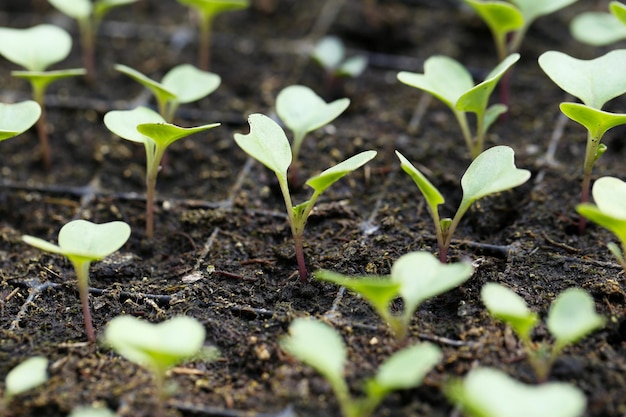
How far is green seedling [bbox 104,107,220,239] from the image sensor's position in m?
1.46

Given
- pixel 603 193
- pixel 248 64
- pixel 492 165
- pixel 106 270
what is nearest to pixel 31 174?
pixel 106 270

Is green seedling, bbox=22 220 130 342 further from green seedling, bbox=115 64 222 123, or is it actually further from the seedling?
green seedling, bbox=115 64 222 123

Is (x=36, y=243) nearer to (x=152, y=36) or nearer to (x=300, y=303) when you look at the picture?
(x=300, y=303)

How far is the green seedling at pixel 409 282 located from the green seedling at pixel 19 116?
2.36 feet

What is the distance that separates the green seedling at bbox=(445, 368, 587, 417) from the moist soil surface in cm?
21

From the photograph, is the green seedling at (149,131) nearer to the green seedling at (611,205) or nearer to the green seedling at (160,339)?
the green seedling at (160,339)

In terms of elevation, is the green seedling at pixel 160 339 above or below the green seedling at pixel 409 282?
below

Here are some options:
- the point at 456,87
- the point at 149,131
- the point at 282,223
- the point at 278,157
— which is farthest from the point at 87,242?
the point at 456,87

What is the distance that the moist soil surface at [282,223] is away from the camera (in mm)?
1278

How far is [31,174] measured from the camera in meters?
1.94

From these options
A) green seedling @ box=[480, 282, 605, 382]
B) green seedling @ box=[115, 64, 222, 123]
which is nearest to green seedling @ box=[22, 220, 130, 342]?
green seedling @ box=[115, 64, 222, 123]

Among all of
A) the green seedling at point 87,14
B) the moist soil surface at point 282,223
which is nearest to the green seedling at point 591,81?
the moist soil surface at point 282,223

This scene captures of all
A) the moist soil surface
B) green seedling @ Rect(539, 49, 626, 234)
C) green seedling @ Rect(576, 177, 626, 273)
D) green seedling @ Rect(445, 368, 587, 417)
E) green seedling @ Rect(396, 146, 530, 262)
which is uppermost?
green seedling @ Rect(539, 49, 626, 234)

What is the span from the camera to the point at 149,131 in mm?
1479
